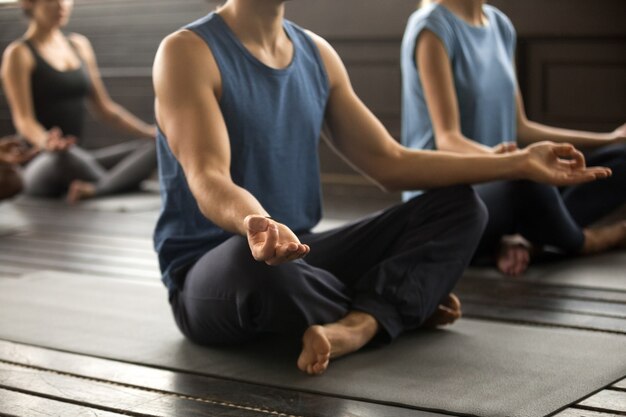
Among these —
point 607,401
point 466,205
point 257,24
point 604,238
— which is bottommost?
point 604,238

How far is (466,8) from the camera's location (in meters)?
3.13

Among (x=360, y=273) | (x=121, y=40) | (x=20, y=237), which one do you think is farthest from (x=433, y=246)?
(x=121, y=40)

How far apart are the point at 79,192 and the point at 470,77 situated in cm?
241

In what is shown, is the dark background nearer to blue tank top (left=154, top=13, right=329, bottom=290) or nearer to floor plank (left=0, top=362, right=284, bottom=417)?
blue tank top (left=154, top=13, right=329, bottom=290)

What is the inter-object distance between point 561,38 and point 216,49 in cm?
285

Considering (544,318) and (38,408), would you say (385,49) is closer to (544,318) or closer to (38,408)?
(544,318)

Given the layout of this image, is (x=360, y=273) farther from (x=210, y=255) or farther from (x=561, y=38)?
(x=561, y=38)

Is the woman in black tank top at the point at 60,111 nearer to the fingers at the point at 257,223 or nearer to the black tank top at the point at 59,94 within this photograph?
the black tank top at the point at 59,94

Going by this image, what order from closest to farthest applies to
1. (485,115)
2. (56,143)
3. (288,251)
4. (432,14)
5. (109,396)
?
(288,251) → (109,396) → (432,14) → (485,115) → (56,143)

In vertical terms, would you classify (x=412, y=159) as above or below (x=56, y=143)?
above

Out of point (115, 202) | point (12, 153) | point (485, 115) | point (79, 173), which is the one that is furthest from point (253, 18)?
point (79, 173)

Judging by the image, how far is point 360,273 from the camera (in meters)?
2.38

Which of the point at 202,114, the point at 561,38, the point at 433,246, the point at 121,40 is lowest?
the point at 121,40

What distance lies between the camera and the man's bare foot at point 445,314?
2418mm
